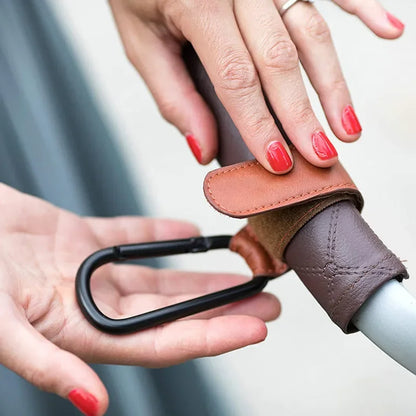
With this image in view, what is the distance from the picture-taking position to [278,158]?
680 millimetres

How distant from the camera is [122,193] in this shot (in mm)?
1231

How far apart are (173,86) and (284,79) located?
0.19 metres

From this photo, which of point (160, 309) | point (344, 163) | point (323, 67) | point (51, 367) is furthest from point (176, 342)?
point (344, 163)

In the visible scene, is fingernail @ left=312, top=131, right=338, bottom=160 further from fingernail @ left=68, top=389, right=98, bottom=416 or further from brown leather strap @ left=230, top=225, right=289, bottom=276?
fingernail @ left=68, top=389, right=98, bottom=416

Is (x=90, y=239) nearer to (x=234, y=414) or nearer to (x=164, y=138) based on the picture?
(x=234, y=414)

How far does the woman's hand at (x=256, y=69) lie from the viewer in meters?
0.71

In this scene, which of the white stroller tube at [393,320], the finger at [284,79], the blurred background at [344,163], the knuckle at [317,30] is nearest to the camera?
the white stroller tube at [393,320]

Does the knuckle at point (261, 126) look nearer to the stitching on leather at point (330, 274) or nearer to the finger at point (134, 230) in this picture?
the stitching on leather at point (330, 274)

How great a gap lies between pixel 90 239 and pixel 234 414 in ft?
1.40

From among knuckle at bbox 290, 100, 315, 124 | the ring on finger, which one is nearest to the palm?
knuckle at bbox 290, 100, 315, 124

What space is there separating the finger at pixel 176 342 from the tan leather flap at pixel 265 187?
13 cm

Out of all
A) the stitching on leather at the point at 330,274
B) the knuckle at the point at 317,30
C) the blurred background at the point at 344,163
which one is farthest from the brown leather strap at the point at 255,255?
the blurred background at the point at 344,163

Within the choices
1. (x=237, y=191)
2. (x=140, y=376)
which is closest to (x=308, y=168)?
(x=237, y=191)

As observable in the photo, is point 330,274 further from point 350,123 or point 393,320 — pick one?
point 350,123
